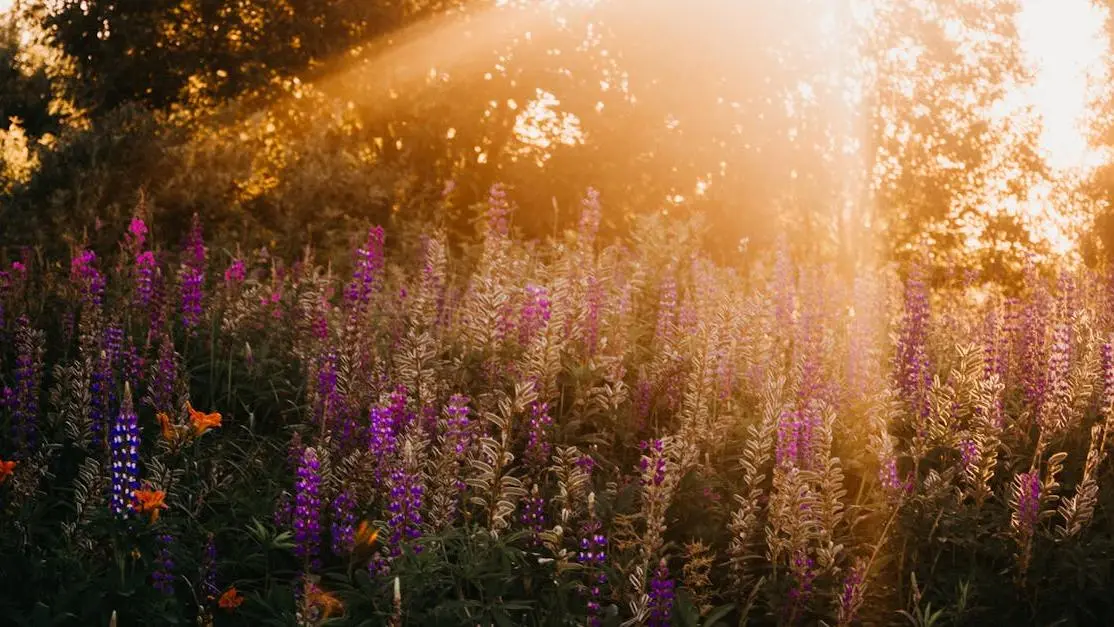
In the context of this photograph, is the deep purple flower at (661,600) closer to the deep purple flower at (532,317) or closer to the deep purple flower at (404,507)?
the deep purple flower at (404,507)

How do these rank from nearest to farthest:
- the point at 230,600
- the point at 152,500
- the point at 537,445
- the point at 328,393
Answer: the point at 152,500 < the point at 230,600 < the point at 537,445 < the point at 328,393

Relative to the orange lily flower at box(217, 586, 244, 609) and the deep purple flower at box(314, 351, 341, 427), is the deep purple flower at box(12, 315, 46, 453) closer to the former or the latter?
the deep purple flower at box(314, 351, 341, 427)

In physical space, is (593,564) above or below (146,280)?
below

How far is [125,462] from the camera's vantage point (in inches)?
132

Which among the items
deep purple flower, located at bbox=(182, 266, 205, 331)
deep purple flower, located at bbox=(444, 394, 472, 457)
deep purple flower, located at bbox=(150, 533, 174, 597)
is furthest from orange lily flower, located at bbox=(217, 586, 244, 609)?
deep purple flower, located at bbox=(182, 266, 205, 331)

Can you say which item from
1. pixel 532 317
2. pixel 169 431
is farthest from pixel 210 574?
pixel 532 317

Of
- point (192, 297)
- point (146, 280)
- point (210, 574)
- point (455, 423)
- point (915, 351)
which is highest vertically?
point (146, 280)

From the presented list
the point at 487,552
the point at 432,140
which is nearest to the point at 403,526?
the point at 487,552

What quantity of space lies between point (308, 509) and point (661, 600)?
1183 millimetres

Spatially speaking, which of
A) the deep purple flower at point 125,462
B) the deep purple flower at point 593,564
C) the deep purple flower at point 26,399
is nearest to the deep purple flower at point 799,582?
the deep purple flower at point 593,564

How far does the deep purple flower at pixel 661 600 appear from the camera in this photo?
9.84ft

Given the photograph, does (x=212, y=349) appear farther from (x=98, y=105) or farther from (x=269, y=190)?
(x=98, y=105)

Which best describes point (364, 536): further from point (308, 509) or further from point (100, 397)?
point (100, 397)

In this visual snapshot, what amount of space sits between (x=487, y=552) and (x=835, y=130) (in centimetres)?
1863
